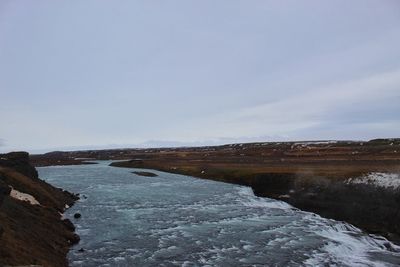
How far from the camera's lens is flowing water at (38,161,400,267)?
1216 inches

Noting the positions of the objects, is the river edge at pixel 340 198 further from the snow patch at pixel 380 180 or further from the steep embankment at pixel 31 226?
the steep embankment at pixel 31 226

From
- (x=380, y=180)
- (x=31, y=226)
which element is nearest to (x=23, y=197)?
(x=31, y=226)

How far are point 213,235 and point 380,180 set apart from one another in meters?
21.5

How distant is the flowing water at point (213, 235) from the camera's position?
101 ft

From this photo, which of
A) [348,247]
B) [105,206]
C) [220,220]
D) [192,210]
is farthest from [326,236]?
[105,206]

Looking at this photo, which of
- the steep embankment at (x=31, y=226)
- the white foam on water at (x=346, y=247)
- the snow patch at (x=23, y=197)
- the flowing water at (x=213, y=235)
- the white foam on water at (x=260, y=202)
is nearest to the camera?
the steep embankment at (x=31, y=226)

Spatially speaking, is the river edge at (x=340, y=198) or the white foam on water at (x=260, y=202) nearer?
the river edge at (x=340, y=198)

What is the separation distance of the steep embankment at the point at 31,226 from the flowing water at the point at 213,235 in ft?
4.84

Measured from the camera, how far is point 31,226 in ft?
110

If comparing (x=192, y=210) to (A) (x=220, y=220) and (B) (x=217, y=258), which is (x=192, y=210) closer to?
(A) (x=220, y=220)

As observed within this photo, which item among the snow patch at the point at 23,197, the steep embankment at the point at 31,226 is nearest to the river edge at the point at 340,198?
the steep embankment at the point at 31,226

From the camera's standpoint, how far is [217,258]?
31062 millimetres

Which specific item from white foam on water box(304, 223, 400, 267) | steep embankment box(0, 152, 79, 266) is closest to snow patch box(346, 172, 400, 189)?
white foam on water box(304, 223, 400, 267)

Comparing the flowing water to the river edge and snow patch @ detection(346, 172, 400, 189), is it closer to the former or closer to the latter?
the river edge
